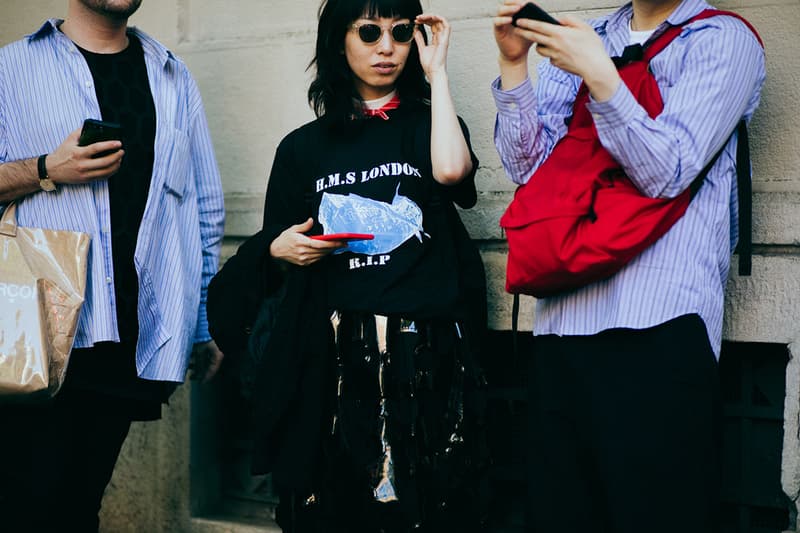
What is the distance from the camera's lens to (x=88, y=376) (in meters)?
2.84

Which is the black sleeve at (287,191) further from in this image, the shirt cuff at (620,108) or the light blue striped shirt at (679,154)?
the shirt cuff at (620,108)

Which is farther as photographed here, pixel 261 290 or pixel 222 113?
pixel 222 113

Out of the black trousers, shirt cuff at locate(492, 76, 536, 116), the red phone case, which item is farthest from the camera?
the red phone case

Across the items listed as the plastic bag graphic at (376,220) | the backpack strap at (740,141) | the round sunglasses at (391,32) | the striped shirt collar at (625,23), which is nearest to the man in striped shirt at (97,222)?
the plastic bag graphic at (376,220)

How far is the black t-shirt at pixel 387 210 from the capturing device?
2.63 meters

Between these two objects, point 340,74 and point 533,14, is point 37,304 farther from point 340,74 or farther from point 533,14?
point 533,14

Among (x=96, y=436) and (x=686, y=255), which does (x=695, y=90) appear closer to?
(x=686, y=255)

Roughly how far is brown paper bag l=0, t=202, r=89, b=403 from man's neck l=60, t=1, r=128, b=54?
2.20ft

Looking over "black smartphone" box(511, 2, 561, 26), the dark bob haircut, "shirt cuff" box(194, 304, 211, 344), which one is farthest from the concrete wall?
A: "black smartphone" box(511, 2, 561, 26)

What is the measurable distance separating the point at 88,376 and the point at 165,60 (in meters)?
1.13

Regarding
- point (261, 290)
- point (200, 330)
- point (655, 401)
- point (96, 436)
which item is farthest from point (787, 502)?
point (96, 436)

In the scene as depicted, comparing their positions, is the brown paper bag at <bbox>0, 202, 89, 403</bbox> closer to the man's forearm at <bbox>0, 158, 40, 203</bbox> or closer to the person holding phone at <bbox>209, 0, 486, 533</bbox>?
the man's forearm at <bbox>0, 158, 40, 203</bbox>

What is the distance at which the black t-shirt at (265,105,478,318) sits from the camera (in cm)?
263

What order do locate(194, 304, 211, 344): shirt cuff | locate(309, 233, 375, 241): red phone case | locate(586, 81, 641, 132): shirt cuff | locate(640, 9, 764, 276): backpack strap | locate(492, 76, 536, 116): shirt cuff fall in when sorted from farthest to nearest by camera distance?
locate(194, 304, 211, 344): shirt cuff
locate(309, 233, 375, 241): red phone case
locate(492, 76, 536, 116): shirt cuff
locate(640, 9, 764, 276): backpack strap
locate(586, 81, 641, 132): shirt cuff
